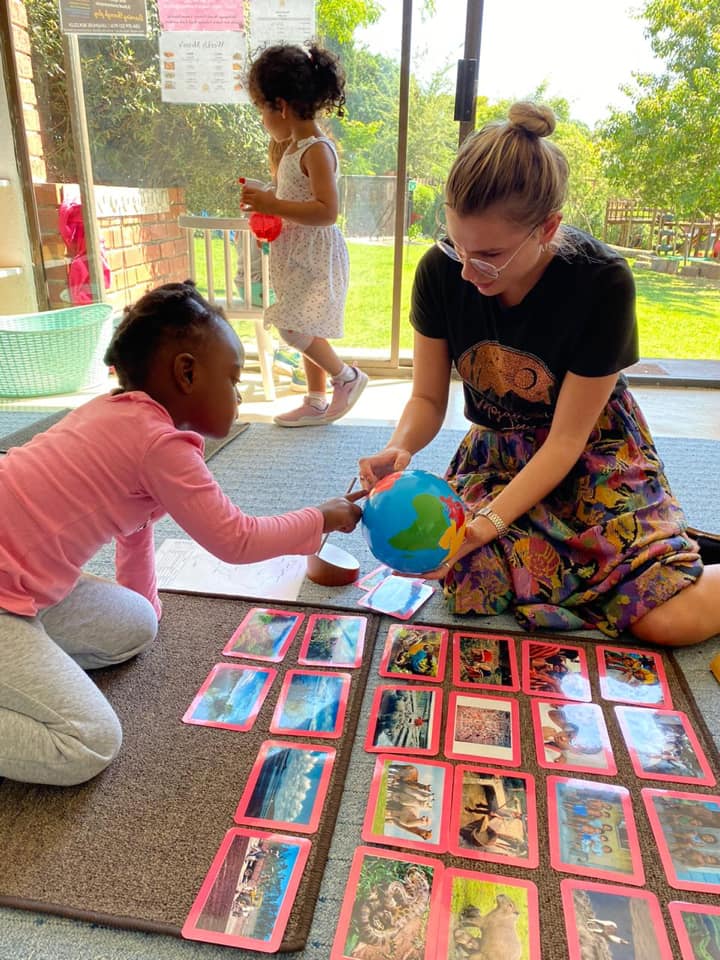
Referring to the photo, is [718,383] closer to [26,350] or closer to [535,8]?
[535,8]

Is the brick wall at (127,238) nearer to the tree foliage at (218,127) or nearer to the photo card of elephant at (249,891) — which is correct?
the tree foliage at (218,127)

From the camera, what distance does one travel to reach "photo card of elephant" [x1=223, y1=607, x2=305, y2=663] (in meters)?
1.45

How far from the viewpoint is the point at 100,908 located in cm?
94

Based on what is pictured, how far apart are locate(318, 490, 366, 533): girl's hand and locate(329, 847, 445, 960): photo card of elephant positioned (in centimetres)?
55

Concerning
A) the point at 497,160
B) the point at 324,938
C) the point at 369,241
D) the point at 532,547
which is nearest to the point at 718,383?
the point at 369,241

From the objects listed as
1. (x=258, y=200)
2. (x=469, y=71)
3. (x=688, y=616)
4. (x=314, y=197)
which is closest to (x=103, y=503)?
(x=688, y=616)

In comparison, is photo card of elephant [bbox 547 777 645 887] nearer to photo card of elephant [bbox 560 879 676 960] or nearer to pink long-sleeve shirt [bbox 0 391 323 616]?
photo card of elephant [bbox 560 879 676 960]

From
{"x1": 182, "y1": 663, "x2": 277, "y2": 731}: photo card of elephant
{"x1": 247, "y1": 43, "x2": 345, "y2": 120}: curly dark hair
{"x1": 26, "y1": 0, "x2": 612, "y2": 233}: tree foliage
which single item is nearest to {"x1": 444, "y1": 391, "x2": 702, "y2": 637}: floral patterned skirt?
{"x1": 182, "y1": 663, "x2": 277, "y2": 731}: photo card of elephant

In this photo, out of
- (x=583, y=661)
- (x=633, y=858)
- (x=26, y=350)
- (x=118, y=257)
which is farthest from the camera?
(x=118, y=257)

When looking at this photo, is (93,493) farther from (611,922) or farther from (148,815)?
(611,922)

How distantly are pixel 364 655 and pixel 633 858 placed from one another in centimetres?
60

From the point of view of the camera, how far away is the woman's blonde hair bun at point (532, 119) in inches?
47.9

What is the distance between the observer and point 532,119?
121cm

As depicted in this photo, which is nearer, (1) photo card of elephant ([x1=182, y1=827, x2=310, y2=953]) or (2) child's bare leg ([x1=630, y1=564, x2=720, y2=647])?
(1) photo card of elephant ([x1=182, y1=827, x2=310, y2=953])
